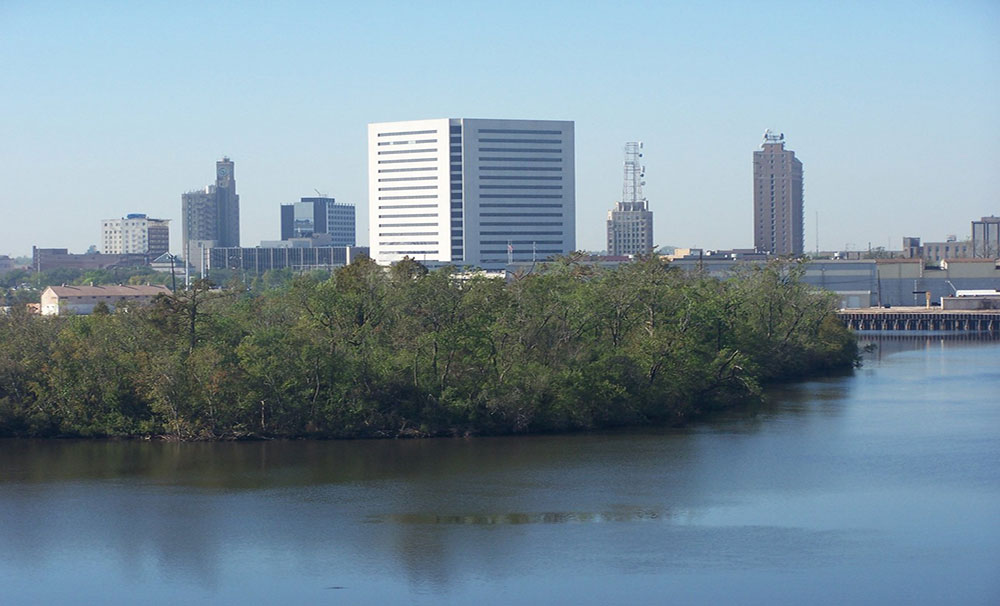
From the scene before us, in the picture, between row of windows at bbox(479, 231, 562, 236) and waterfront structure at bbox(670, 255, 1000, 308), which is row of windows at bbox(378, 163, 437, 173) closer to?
row of windows at bbox(479, 231, 562, 236)

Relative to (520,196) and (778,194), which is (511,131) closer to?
(520,196)

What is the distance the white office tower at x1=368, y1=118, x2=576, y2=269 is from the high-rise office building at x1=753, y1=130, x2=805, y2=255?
47.6 metres

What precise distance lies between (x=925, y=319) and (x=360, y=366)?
57217mm

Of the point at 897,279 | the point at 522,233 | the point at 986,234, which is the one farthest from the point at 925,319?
the point at 986,234

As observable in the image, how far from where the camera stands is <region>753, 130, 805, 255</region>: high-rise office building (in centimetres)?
14488

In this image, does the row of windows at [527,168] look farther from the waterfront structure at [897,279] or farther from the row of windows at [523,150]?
the waterfront structure at [897,279]

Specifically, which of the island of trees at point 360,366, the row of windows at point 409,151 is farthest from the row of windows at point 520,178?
the island of trees at point 360,366

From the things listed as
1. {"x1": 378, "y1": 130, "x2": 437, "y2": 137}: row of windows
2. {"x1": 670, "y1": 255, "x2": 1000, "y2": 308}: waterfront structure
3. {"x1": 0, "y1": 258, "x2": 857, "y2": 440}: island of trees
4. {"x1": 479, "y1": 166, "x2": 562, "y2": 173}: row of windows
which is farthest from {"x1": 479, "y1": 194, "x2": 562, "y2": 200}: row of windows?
{"x1": 0, "y1": 258, "x2": 857, "y2": 440}: island of trees

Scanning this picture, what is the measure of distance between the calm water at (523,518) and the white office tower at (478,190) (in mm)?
71256

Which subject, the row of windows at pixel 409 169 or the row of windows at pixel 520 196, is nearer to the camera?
the row of windows at pixel 520 196

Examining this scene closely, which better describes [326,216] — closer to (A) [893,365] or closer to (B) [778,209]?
(B) [778,209]

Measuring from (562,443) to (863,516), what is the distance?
930 centimetres

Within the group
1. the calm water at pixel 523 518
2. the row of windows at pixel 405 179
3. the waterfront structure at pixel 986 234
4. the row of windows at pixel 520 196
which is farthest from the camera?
A: the waterfront structure at pixel 986 234

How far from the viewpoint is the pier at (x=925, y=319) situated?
78688 millimetres
